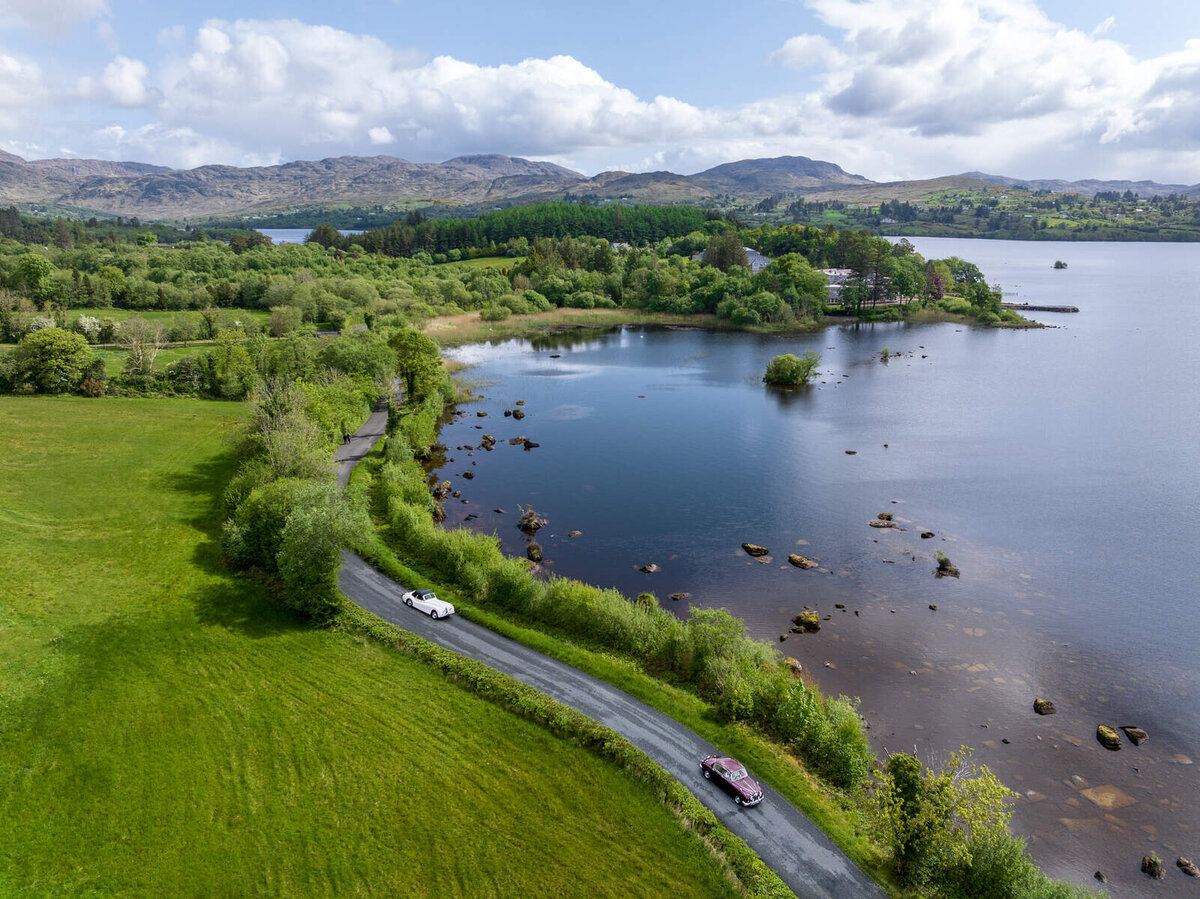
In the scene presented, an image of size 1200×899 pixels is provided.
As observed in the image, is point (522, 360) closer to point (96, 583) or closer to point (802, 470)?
point (802, 470)

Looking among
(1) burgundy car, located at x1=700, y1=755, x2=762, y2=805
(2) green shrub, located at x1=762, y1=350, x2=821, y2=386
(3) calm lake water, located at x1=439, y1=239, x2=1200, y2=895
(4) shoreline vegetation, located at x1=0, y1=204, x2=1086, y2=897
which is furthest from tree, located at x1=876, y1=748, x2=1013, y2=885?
(2) green shrub, located at x1=762, y1=350, x2=821, y2=386

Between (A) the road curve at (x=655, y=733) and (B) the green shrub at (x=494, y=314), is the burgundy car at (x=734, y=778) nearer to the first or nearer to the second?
(A) the road curve at (x=655, y=733)

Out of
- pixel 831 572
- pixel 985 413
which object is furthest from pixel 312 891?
pixel 985 413

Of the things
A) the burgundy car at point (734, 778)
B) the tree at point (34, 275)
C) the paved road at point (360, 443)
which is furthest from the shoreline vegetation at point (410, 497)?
the burgundy car at point (734, 778)

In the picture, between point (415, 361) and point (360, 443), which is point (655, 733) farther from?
point (415, 361)

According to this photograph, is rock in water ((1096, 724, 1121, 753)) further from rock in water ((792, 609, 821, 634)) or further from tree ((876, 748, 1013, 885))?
tree ((876, 748, 1013, 885))

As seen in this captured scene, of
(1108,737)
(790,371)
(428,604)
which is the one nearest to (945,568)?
(1108,737)
